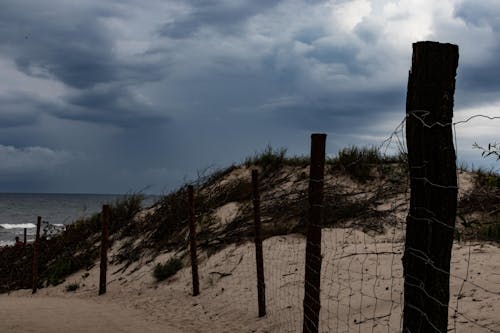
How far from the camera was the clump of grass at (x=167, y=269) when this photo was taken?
41.8 feet

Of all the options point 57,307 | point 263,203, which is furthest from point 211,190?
point 57,307

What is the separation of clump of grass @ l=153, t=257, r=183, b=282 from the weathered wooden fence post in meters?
9.66

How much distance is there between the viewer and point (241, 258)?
1170 cm

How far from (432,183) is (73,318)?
27.1ft

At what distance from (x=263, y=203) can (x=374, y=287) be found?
6710 millimetres

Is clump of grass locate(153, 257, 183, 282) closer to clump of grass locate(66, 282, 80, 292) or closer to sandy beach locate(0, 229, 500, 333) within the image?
sandy beach locate(0, 229, 500, 333)

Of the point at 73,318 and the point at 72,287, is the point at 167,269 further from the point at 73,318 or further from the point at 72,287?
the point at 72,287

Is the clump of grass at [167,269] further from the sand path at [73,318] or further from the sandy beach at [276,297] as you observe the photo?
the sand path at [73,318]

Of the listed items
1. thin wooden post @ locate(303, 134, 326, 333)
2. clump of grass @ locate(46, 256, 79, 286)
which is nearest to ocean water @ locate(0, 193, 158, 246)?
clump of grass @ locate(46, 256, 79, 286)

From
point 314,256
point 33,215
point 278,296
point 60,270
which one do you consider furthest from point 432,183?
point 33,215

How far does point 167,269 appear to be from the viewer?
12766 millimetres

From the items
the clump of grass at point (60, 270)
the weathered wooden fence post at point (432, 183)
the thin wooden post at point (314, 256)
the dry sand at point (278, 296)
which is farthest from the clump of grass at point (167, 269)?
the weathered wooden fence post at point (432, 183)

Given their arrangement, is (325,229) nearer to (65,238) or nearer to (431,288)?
(431,288)

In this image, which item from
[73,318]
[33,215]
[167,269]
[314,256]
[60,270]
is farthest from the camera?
[33,215]
